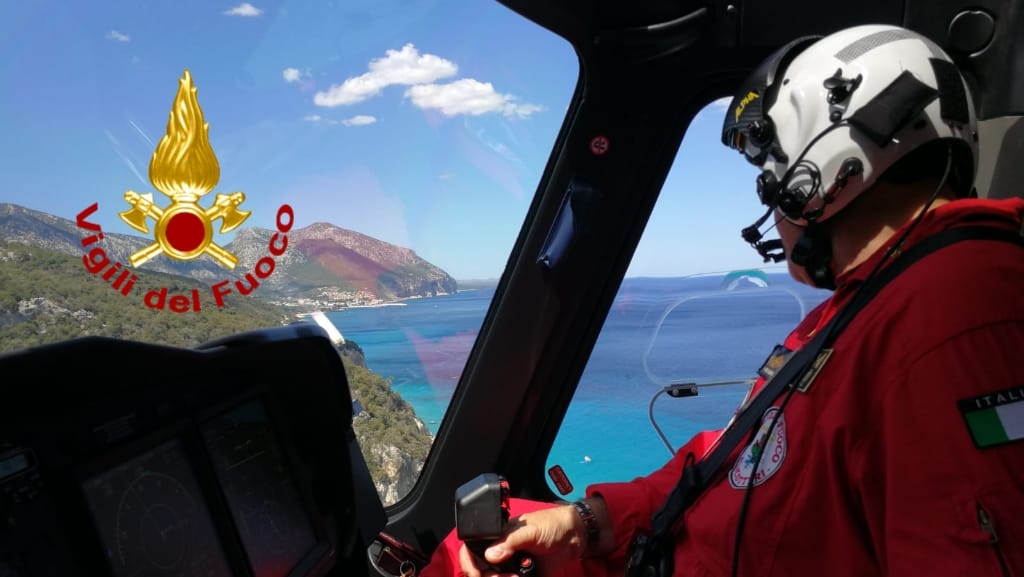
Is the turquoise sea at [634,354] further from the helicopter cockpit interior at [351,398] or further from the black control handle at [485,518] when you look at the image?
the black control handle at [485,518]

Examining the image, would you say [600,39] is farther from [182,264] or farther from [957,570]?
[957,570]

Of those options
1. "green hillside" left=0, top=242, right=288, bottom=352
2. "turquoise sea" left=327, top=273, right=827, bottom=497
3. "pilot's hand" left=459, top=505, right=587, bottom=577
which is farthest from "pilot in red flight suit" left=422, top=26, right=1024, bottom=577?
"green hillside" left=0, top=242, right=288, bottom=352

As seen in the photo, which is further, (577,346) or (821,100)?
(577,346)

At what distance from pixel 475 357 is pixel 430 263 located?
0.38 m

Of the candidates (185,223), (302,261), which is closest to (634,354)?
(302,261)

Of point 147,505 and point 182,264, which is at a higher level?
point 182,264

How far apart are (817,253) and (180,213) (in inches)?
59.2

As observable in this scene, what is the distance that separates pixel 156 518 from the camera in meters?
1.13

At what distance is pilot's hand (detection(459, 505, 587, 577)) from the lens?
149 centimetres

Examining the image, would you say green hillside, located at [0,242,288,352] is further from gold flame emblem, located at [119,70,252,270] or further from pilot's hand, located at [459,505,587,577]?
pilot's hand, located at [459,505,587,577]

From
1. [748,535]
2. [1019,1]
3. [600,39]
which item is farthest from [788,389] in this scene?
[1019,1]

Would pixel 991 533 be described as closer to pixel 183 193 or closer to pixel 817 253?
pixel 817 253

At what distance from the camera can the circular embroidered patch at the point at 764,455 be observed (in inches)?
42.7

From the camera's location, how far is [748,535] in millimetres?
1094
